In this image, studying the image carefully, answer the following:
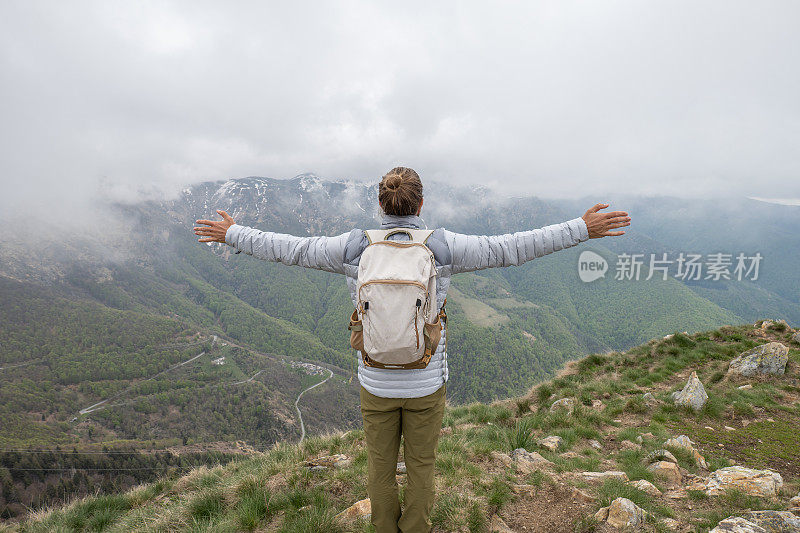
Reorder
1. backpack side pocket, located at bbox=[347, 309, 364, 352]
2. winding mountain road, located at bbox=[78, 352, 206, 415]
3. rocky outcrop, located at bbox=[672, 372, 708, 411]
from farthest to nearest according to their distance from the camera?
winding mountain road, located at bbox=[78, 352, 206, 415]
rocky outcrop, located at bbox=[672, 372, 708, 411]
backpack side pocket, located at bbox=[347, 309, 364, 352]

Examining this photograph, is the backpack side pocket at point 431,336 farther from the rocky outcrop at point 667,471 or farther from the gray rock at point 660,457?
the gray rock at point 660,457

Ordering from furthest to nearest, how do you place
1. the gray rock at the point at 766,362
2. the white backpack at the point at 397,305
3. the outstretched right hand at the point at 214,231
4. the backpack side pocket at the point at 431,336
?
the gray rock at the point at 766,362 < the outstretched right hand at the point at 214,231 < the backpack side pocket at the point at 431,336 < the white backpack at the point at 397,305

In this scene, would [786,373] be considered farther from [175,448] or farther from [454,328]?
[454,328]

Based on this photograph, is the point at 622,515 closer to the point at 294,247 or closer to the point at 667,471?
the point at 667,471

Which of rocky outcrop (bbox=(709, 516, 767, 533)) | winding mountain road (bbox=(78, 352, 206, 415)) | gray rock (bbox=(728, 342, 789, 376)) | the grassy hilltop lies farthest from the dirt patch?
winding mountain road (bbox=(78, 352, 206, 415))

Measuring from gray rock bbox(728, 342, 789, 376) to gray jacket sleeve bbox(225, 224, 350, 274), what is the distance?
11.5 m

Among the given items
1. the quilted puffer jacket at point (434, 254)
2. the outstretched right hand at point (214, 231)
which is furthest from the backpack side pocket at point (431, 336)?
the outstretched right hand at point (214, 231)

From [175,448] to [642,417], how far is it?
11030 centimetres

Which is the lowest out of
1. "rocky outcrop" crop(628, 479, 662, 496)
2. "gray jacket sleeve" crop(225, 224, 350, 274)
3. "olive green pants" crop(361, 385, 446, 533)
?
"rocky outcrop" crop(628, 479, 662, 496)

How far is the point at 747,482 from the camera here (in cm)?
467

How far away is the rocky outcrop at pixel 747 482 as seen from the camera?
4.53 m

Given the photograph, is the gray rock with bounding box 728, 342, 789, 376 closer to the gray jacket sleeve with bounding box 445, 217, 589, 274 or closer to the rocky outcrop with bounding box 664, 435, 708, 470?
the rocky outcrop with bounding box 664, 435, 708, 470

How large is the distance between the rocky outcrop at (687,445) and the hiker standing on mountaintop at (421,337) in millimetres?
5000

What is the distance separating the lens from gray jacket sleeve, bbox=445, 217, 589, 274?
3.21m
